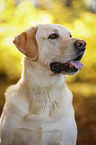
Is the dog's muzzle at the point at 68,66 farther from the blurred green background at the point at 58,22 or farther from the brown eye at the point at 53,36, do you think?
the blurred green background at the point at 58,22

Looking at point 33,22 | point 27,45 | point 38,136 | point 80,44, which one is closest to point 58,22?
point 33,22

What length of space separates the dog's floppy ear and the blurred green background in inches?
105

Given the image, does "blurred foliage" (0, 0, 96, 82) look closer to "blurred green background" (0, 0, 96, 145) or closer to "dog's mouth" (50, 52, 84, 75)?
"blurred green background" (0, 0, 96, 145)

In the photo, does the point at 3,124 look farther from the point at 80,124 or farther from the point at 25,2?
the point at 25,2

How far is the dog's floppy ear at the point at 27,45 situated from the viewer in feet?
6.70

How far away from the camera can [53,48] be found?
205 centimetres

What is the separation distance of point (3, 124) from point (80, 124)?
8.98 feet

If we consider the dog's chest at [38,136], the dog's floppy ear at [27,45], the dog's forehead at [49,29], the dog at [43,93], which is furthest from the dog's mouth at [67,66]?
the dog's chest at [38,136]

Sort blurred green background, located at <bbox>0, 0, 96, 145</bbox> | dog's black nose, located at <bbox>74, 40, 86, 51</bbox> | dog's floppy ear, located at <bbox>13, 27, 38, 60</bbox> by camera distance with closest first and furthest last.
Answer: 1. dog's black nose, located at <bbox>74, 40, 86, 51</bbox>
2. dog's floppy ear, located at <bbox>13, 27, 38, 60</bbox>
3. blurred green background, located at <bbox>0, 0, 96, 145</bbox>

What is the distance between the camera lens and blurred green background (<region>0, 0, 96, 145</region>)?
4973 mm

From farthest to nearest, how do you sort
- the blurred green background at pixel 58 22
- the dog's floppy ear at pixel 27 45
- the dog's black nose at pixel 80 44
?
the blurred green background at pixel 58 22, the dog's floppy ear at pixel 27 45, the dog's black nose at pixel 80 44

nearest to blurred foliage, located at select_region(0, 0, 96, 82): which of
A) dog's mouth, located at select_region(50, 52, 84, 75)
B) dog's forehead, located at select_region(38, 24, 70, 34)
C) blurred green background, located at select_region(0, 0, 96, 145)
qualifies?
blurred green background, located at select_region(0, 0, 96, 145)

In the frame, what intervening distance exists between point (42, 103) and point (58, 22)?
3.78 meters

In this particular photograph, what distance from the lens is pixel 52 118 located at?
6.61ft
